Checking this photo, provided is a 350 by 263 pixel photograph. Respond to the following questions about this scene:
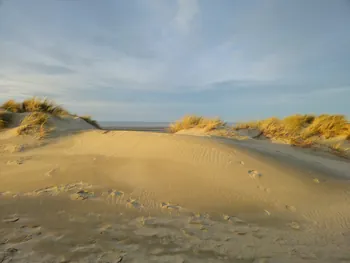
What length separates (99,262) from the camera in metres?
1.56

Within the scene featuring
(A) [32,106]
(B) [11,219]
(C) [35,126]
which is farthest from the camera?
(A) [32,106]

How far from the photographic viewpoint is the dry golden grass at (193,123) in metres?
8.09

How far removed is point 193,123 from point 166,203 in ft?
21.2

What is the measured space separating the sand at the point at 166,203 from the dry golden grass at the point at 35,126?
15.5 inches

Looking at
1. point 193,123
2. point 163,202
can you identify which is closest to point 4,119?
point 163,202

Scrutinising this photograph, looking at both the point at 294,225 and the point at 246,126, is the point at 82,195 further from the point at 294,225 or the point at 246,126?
the point at 246,126

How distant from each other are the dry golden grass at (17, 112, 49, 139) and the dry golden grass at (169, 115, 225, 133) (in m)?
4.46

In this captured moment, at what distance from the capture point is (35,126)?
5.34 meters

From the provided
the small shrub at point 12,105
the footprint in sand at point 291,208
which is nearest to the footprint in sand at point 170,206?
the footprint in sand at point 291,208

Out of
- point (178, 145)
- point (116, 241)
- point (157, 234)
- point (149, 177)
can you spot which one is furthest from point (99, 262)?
point (178, 145)

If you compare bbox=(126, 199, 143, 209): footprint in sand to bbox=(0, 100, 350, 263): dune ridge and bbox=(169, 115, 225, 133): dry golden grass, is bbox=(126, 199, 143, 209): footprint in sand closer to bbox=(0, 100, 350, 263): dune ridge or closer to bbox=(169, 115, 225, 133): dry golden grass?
bbox=(0, 100, 350, 263): dune ridge

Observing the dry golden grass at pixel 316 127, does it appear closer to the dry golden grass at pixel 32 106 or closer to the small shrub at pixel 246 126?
the small shrub at pixel 246 126

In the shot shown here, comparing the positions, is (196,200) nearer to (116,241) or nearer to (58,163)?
(116,241)

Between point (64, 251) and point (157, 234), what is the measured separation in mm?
687
